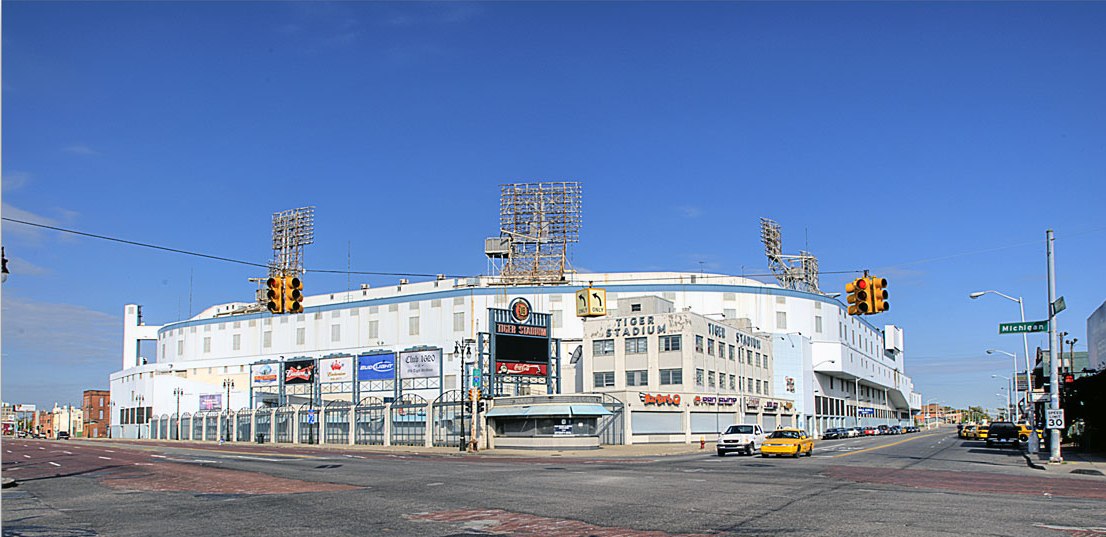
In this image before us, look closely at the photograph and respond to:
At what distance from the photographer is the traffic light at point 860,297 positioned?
28469mm

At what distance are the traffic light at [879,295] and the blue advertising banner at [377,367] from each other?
3154 inches

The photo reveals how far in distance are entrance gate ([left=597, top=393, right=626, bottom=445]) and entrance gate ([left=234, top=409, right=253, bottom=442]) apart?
44697mm

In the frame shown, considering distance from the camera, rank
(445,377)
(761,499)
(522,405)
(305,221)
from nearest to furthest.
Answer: (761,499) < (522,405) < (445,377) < (305,221)

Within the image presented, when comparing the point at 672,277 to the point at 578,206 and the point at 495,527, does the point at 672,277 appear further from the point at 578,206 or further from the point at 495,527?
the point at 495,527

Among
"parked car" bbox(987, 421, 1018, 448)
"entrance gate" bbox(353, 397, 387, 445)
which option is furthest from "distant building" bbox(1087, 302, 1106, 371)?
"entrance gate" bbox(353, 397, 387, 445)

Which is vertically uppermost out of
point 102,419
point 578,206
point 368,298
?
point 578,206

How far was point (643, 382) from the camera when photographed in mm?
84625

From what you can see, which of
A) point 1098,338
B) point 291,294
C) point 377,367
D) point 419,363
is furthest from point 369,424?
point 1098,338

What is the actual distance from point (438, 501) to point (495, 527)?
553cm

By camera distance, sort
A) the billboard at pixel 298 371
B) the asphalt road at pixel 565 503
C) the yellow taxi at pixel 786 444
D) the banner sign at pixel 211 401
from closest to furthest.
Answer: the asphalt road at pixel 565 503 → the yellow taxi at pixel 786 444 → the billboard at pixel 298 371 → the banner sign at pixel 211 401

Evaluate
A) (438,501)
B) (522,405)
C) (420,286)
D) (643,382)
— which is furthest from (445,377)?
(438,501)

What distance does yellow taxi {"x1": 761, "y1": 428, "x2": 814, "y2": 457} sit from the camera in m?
47.4

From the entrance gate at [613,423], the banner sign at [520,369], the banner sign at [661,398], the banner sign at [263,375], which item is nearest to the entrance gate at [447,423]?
the banner sign at [520,369]

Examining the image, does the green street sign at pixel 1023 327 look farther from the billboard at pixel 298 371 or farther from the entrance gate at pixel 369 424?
the billboard at pixel 298 371
